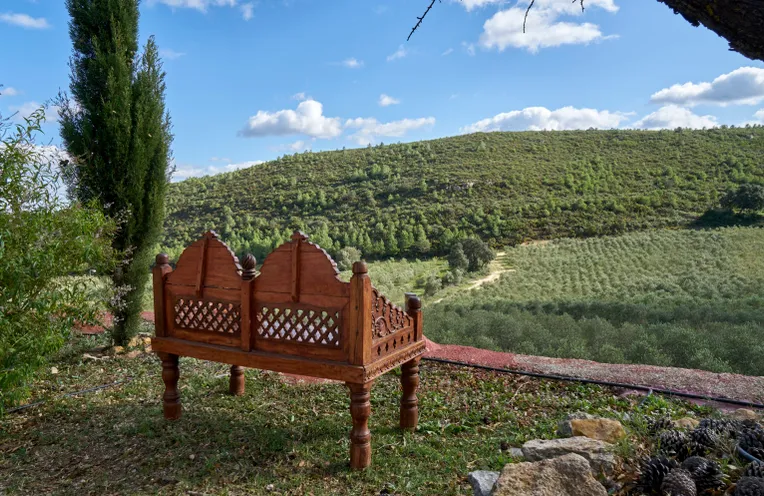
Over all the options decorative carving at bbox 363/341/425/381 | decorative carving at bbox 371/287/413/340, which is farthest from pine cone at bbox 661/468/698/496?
decorative carving at bbox 371/287/413/340

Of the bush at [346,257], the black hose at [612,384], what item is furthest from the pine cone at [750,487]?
the bush at [346,257]

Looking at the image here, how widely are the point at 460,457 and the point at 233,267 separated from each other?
2348mm

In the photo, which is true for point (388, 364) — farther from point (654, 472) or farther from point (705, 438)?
point (705, 438)

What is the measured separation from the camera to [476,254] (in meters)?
27.6

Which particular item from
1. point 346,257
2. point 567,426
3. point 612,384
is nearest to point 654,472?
point 567,426

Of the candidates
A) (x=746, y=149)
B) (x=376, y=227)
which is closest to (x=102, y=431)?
(x=376, y=227)

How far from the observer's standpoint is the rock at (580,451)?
288 cm

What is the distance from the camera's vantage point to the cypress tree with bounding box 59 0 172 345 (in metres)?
7.08

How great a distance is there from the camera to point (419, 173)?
46.2 meters

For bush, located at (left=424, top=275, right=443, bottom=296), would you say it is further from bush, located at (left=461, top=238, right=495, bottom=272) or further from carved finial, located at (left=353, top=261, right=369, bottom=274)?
carved finial, located at (left=353, top=261, right=369, bottom=274)

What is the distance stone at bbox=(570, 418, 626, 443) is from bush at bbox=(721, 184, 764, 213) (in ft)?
112

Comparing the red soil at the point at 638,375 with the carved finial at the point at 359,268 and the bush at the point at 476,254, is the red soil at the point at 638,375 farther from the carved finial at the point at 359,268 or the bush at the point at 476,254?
the bush at the point at 476,254

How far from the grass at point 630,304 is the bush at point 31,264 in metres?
6.69

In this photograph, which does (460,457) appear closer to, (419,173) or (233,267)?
(233,267)
